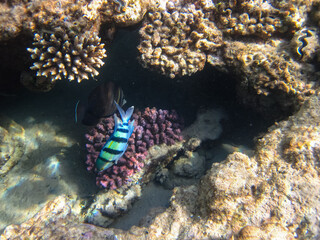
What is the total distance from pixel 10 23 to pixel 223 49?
11.2 feet

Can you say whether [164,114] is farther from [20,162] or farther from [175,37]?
[20,162]

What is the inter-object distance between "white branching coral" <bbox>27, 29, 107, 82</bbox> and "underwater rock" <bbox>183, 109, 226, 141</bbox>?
2.49 metres

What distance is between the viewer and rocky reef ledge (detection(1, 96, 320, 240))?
2.34m

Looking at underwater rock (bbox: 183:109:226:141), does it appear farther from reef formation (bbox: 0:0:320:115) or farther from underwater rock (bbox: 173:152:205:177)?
reef formation (bbox: 0:0:320:115)

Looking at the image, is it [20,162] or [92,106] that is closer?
[92,106]

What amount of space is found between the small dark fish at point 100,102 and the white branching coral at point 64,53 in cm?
41

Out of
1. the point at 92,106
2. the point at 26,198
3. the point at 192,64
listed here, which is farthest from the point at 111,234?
the point at 192,64

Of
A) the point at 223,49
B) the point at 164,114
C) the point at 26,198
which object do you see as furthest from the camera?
the point at 164,114

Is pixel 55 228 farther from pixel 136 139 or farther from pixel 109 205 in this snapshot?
pixel 136 139

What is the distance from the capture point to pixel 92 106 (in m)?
3.73

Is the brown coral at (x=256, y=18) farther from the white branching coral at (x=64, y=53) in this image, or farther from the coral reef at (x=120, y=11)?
the white branching coral at (x=64, y=53)

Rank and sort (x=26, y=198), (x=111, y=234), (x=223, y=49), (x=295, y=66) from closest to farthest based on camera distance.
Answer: (x=111, y=234)
(x=295, y=66)
(x=223, y=49)
(x=26, y=198)

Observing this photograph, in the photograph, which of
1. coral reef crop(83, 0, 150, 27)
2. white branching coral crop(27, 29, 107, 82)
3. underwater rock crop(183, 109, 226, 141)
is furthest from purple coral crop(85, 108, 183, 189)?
coral reef crop(83, 0, 150, 27)

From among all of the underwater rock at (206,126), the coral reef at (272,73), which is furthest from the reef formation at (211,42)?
the underwater rock at (206,126)
